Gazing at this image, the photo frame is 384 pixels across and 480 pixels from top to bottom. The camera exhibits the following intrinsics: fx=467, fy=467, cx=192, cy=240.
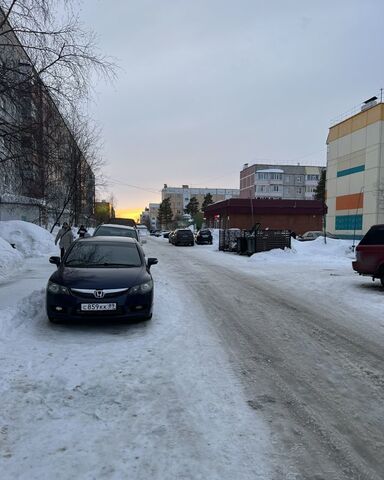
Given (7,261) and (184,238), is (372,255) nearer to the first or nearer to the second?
(7,261)

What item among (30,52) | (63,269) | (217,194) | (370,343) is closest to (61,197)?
(30,52)

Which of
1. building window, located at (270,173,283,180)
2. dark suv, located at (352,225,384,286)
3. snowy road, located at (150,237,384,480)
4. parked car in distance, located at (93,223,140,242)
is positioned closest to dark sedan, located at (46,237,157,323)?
snowy road, located at (150,237,384,480)

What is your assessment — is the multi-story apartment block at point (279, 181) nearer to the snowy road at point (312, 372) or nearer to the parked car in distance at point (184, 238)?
the parked car in distance at point (184, 238)

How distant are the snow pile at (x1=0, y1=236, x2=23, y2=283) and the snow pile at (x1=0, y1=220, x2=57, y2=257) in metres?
5.09

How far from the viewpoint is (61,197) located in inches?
1410

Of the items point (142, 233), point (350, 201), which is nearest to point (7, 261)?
point (142, 233)

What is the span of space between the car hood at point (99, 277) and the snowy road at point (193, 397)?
0.72 meters

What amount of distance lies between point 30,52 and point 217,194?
153373 mm

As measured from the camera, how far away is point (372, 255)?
12.6 m

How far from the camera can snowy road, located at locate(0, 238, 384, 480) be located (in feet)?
11.0

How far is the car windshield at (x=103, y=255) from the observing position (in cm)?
821

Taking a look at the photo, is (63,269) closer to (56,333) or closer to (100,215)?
(56,333)

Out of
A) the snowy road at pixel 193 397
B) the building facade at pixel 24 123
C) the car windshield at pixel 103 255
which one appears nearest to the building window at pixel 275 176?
the building facade at pixel 24 123

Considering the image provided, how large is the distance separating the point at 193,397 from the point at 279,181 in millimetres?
113919
